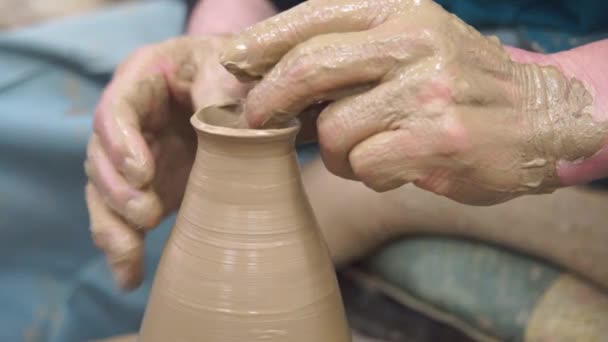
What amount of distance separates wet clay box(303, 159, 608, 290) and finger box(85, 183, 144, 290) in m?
0.45

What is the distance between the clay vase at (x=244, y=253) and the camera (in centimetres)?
89

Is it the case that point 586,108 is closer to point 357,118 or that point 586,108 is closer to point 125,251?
point 357,118

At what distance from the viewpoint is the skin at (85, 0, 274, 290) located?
112 cm

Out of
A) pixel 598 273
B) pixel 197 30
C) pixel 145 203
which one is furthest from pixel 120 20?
pixel 598 273

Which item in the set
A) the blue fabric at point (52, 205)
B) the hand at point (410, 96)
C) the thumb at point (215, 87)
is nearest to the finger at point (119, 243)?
the thumb at point (215, 87)

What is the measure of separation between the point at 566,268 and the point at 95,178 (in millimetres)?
801

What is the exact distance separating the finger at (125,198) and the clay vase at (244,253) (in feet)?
0.59

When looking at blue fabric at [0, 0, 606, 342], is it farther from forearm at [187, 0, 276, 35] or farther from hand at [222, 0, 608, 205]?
hand at [222, 0, 608, 205]

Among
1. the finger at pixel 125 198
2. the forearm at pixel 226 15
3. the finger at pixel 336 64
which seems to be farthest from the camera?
the forearm at pixel 226 15

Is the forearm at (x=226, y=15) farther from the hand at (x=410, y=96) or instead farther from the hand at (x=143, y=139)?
the hand at (x=410, y=96)

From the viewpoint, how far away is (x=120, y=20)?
2.71 metres

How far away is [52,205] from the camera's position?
2.16m

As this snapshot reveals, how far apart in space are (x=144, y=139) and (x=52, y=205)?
3.54 ft

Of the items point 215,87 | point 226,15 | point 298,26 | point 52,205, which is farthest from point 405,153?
point 52,205
